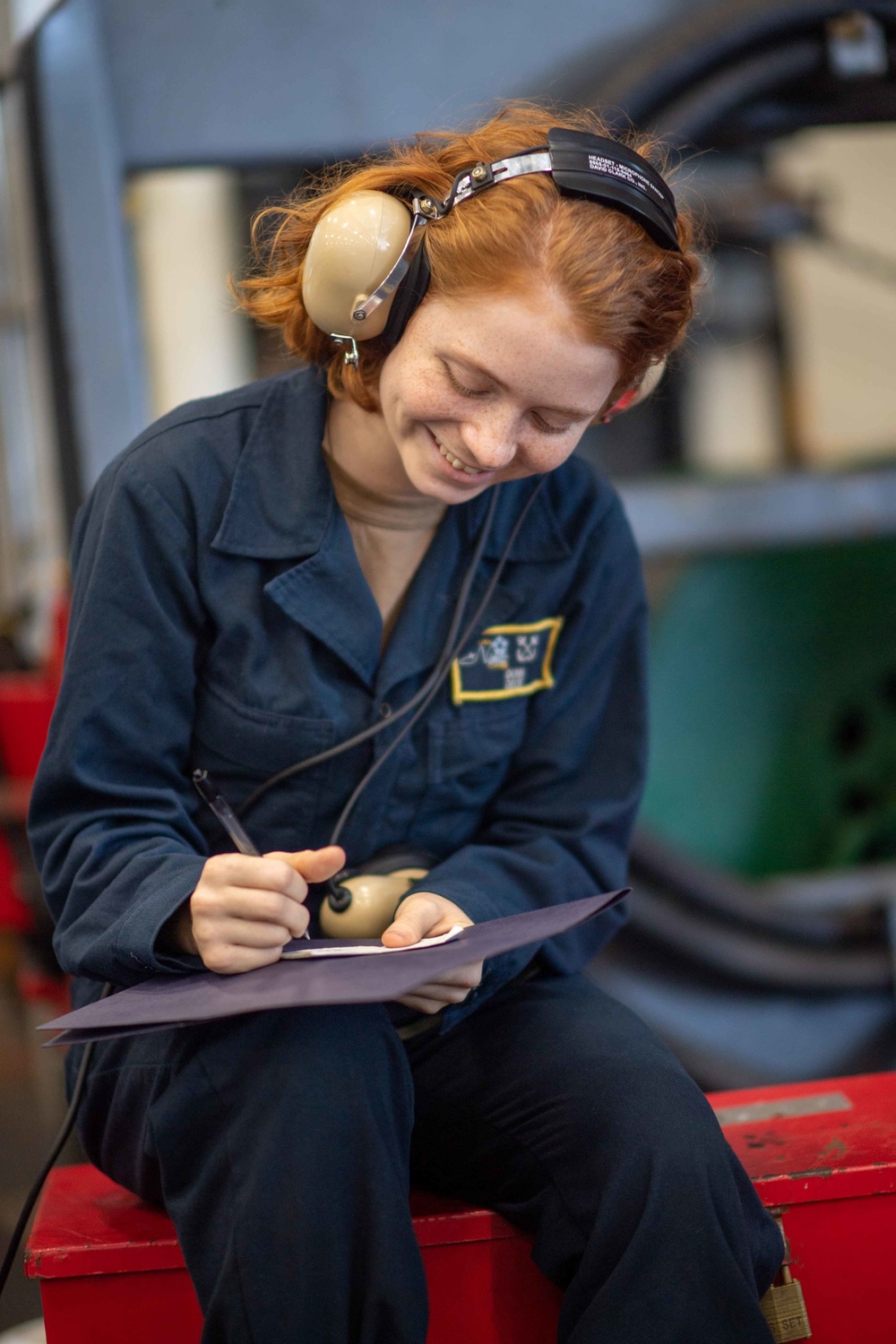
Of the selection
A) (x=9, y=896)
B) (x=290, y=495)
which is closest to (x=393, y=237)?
(x=290, y=495)

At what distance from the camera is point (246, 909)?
0.81 metres

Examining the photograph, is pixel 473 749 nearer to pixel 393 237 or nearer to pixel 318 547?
pixel 318 547

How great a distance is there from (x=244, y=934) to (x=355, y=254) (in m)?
0.47

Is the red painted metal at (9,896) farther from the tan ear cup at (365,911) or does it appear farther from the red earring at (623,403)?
the red earring at (623,403)

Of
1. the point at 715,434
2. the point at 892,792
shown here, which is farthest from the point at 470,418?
the point at 715,434

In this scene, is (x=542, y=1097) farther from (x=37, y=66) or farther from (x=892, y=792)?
(x=892, y=792)

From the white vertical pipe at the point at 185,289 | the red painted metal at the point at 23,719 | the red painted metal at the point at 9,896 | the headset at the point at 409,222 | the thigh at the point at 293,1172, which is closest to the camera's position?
the thigh at the point at 293,1172

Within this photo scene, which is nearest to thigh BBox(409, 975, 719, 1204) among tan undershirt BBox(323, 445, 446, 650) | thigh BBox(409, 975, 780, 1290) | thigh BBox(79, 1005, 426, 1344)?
thigh BBox(409, 975, 780, 1290)

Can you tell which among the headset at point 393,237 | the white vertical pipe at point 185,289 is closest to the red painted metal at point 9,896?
the white vertical pipe at point 185,289

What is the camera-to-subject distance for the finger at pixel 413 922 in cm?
87

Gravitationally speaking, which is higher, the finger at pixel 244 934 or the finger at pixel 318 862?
the finger at pixel 318 862

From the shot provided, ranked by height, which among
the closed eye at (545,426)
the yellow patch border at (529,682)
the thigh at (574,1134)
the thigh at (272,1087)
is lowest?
the thigh at (574,1134)

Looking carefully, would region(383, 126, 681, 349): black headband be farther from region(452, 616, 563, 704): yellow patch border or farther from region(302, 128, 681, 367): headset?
region(452, 616, 563, 704): yellow patch border

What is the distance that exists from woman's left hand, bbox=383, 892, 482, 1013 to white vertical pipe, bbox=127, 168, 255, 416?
108 centimetres
